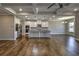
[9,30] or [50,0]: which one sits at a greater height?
[50,0]

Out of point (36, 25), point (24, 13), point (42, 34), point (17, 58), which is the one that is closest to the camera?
point (17, 58)

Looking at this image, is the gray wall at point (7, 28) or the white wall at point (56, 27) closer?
the gray wall at point (7, 28)

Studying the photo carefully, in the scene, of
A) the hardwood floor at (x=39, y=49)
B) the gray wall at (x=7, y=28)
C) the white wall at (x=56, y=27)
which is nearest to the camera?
the hardwood floor at (x=39, y=49)

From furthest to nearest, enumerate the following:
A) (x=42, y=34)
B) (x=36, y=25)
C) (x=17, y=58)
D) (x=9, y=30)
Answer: (x=36, y=25), (x=42, y=34), (x=9, y=30), (x=17, y=58)

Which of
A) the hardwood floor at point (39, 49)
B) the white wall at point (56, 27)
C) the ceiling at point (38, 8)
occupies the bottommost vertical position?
the hardwood floor at point (39, 49)

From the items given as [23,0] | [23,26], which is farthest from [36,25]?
[23,0]

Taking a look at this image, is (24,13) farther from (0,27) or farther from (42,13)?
(0,27)

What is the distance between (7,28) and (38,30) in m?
4.72

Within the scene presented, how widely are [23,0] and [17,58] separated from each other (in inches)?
29.7

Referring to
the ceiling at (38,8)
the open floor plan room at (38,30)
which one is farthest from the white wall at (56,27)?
the ceiling at (38,8)

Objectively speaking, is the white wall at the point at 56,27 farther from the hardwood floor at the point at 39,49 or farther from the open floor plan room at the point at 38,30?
the hardwood floor at the point at 39,49

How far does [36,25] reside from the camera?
17562 millimetres

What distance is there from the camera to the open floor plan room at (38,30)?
5.64m

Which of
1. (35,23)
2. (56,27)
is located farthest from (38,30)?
(56,27)
